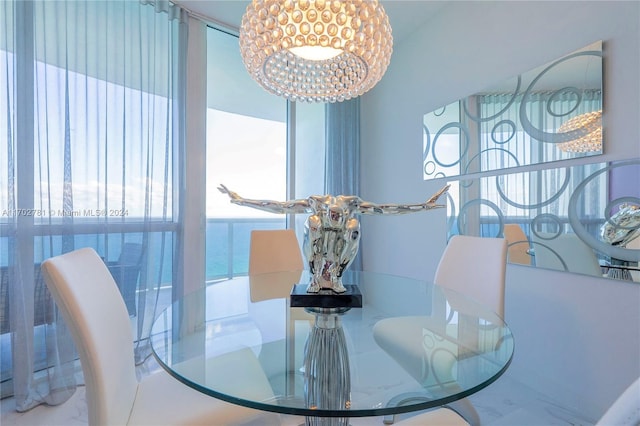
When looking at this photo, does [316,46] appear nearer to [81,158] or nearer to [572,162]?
[572,162]

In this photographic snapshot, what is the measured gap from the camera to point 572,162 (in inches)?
67.7

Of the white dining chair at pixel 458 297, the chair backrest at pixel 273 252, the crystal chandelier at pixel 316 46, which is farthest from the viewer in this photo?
the chair backrest at pixel 273 252

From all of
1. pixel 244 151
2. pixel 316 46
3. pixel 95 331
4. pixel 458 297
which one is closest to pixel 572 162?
pixel 458 297

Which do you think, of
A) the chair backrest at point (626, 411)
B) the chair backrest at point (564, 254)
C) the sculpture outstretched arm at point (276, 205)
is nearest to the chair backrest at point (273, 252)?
the sculpture outstretched arm at point (276, 205)

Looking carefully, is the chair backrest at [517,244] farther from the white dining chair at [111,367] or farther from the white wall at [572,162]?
the white dining chair at [111,367]

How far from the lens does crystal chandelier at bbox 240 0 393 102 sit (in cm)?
133

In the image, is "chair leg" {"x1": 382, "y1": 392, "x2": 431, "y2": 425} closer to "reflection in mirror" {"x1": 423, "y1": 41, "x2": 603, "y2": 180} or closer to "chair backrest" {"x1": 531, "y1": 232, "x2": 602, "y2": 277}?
"chair backrest" {"x1": 531, "y1": 232, "x2": 602, "y2": 277}

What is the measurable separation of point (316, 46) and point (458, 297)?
1.35 metres

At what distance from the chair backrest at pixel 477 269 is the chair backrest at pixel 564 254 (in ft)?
1.59

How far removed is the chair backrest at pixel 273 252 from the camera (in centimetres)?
224

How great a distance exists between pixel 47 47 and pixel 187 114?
0.91 m

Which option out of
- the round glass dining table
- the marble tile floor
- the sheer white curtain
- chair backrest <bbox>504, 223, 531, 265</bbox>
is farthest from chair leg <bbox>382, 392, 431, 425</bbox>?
the sheer white curtain

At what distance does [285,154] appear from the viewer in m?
3.31

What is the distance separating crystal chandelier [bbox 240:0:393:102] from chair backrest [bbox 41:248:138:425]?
1.14m
